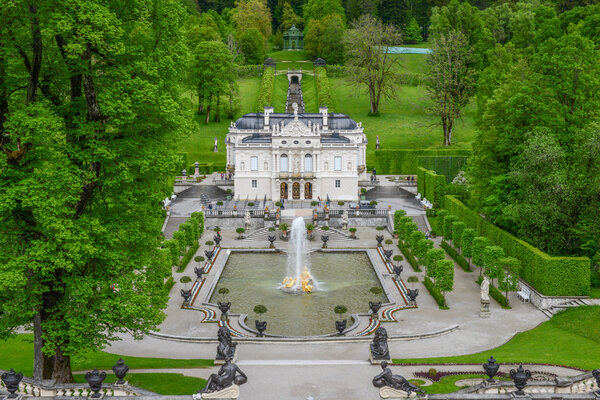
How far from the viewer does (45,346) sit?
24.5m

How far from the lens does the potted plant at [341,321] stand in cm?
3816

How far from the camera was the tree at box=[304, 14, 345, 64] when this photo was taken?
147 meters

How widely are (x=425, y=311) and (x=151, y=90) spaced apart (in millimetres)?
26490

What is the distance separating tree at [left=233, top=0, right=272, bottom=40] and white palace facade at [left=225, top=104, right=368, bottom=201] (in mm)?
85738

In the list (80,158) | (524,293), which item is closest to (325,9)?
(524,293)

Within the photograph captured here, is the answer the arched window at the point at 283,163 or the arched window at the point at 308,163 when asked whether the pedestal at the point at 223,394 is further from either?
A: the arched window at the point at 308,163

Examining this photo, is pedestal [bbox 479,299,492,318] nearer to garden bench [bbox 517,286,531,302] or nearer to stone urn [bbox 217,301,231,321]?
garden bench [bbox 517,286,531,302]

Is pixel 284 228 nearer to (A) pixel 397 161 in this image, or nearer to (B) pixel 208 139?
(A) pixel 397 161

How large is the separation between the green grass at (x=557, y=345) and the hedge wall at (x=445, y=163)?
49.9 m

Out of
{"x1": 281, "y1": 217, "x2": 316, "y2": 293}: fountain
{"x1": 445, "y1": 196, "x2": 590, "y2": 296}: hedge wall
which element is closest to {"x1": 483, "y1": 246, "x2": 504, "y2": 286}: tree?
{"x1": 445, "y1": 196, "x2": 590, "y2": 296}: hedge wall

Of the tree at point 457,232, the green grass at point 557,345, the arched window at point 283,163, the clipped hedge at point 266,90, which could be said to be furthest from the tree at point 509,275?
the clipped hedge at point 266,90

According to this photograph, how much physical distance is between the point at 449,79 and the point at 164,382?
87.7 m

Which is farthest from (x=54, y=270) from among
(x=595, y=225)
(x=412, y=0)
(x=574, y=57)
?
(x=412, y=0)

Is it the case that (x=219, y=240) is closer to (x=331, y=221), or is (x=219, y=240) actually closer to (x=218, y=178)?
(x=331, y=221)
